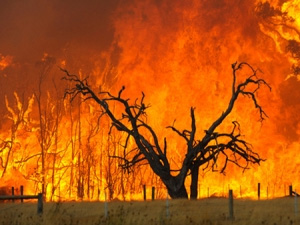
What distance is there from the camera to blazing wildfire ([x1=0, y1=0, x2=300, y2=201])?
53188mm

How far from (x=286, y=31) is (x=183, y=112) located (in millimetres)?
11856

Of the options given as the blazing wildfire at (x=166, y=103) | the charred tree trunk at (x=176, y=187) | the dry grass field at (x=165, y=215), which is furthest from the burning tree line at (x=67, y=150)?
the dry grass field at (x=165, y=215)

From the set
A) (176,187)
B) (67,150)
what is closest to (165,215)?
(176,187)

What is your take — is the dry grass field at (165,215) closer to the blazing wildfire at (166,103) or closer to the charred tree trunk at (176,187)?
the charred tree trunk at (176,187)

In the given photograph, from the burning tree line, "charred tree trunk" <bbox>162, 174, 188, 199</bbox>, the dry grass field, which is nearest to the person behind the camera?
the dry grass field

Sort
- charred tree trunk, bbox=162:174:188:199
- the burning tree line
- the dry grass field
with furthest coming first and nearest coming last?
the burning tree line < charred tree trunk, bbox=162:174:188:199 < the dry grass field

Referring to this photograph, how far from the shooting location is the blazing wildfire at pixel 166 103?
53188mm

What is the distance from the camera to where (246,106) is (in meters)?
55.7

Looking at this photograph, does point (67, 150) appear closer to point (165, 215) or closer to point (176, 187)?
point (176, 187)

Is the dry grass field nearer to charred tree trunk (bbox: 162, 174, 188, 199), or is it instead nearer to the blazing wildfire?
charred tree trunk (bbox: 162, 174, 188, 199)

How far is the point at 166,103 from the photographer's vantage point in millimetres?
57031

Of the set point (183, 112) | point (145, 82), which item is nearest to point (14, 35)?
point (145, 82)

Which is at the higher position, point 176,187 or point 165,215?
point 176,187

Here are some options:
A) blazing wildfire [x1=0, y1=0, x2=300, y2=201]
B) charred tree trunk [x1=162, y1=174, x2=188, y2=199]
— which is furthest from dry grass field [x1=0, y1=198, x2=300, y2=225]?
blazing wildfire [x1=0, y1=0, x2=300, y2=201]
